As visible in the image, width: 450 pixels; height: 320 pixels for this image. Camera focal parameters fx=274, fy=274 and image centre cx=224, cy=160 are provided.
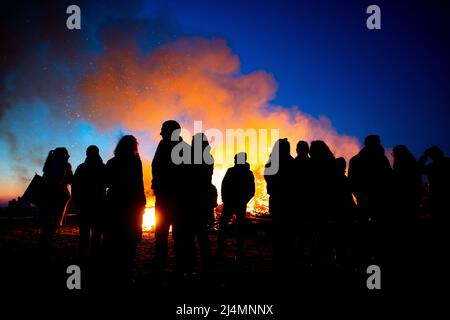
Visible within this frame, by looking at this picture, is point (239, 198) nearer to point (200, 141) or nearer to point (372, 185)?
point (200, 141)

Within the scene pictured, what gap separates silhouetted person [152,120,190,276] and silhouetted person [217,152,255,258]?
236 centimetres

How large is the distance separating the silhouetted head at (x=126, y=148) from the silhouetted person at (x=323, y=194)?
11.7 ft

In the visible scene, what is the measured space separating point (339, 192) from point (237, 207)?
242cm

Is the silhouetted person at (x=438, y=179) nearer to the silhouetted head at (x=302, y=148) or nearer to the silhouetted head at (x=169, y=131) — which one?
the silhouetted head at (x=302, y=148)

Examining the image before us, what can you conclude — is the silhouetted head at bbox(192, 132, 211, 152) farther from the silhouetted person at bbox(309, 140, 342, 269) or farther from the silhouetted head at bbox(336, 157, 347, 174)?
the silhouetted head at bbox(336, 157, 347, 174)

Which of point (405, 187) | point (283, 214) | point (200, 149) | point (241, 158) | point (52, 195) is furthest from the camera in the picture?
point (241, 158)

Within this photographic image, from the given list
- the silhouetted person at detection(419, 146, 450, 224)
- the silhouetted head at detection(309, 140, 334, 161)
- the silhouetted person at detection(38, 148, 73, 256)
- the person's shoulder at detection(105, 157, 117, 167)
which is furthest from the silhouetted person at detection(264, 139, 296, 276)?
the silhouetted person at detection(38, 148, 73, 256)

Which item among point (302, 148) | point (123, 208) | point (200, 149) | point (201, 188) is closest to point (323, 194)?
point (302, 148)

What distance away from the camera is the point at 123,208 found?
468cm

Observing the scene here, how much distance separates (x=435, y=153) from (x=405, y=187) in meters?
1.81

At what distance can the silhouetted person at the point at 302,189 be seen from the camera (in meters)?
4.92

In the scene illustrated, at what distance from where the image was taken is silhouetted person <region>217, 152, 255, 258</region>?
6.88 meters
